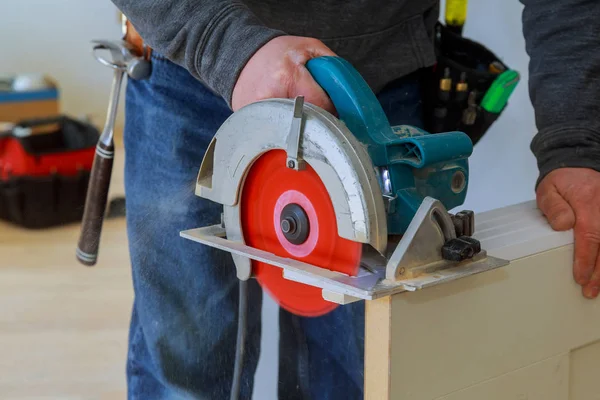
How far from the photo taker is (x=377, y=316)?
811mm

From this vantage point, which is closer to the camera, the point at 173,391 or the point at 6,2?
the point at 173,391

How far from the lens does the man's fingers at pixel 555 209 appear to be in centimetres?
105

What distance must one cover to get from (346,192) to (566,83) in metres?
0.62

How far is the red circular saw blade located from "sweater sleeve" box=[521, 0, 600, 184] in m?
0.50

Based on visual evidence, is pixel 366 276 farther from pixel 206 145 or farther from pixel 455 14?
pixel 455 14

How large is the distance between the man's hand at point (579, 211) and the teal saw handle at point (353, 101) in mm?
Answer: 381

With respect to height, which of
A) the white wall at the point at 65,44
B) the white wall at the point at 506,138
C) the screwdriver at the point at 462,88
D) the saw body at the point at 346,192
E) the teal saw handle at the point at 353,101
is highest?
the teal saw handle at the point at 353,101

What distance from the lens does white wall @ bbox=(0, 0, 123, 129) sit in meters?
4.53

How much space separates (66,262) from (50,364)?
0.83 meters

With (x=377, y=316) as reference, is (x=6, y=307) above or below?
below

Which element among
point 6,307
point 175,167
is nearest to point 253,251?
point 175,167

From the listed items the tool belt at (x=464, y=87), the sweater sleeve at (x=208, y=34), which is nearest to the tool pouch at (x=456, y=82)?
the tool belt at (x=464, y=87)

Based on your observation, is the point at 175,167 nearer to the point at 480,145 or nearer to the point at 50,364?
the point at 480,145

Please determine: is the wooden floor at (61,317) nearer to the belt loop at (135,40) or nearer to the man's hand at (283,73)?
the belt loop at (135,40)
